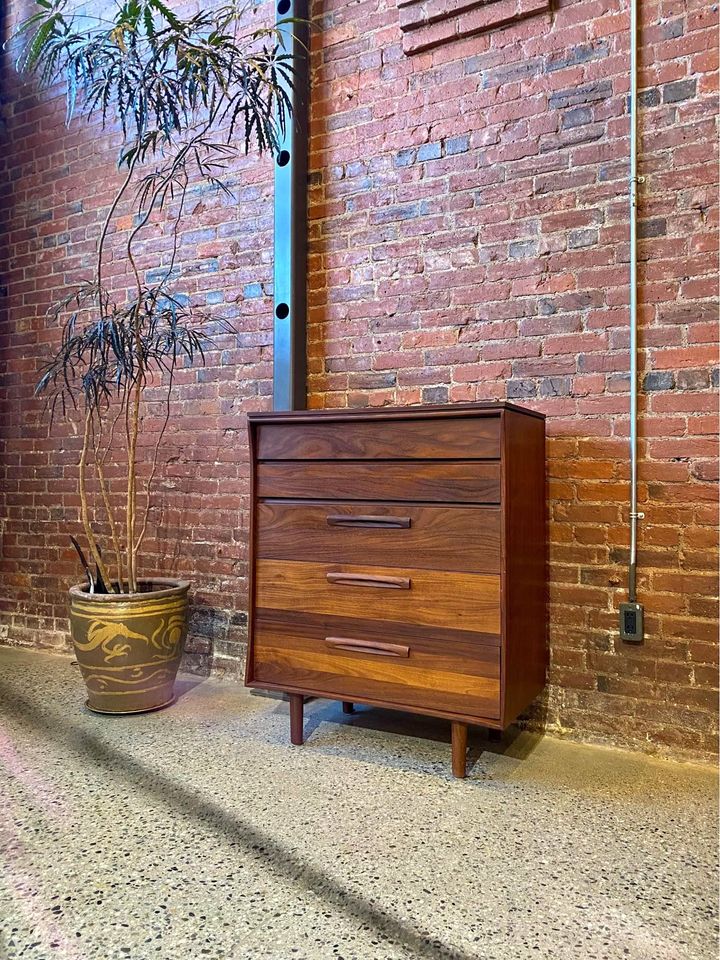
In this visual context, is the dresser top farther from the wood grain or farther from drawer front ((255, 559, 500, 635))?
drawer front ((255, 559, 500, 635))

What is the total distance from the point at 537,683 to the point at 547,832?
505mm

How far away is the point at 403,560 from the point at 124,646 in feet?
3.36

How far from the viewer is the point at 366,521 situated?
186 centimetres

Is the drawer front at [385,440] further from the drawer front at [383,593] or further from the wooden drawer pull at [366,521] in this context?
the drawer front at [383,593]

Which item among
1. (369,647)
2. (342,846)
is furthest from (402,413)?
A: (342,846)

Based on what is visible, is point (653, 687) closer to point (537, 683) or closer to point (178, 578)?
point (537, 683)

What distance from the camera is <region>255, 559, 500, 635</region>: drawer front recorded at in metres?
1.70

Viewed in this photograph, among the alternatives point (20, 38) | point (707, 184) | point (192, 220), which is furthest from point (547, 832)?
point (20, 38)

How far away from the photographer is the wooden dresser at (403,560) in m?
1.69

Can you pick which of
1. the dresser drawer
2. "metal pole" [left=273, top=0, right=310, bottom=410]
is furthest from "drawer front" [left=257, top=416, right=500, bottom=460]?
"metal pole" [left=273, top=0, right=310, bottom=410]

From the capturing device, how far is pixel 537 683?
1947 mm

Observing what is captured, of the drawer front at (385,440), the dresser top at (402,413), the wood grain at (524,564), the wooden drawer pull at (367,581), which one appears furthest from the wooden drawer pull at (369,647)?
the dresser top at (402,413)

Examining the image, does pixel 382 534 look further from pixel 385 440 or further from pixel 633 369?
pixel 633 369

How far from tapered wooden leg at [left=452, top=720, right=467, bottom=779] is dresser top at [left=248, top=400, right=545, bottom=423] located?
2.63 feet
